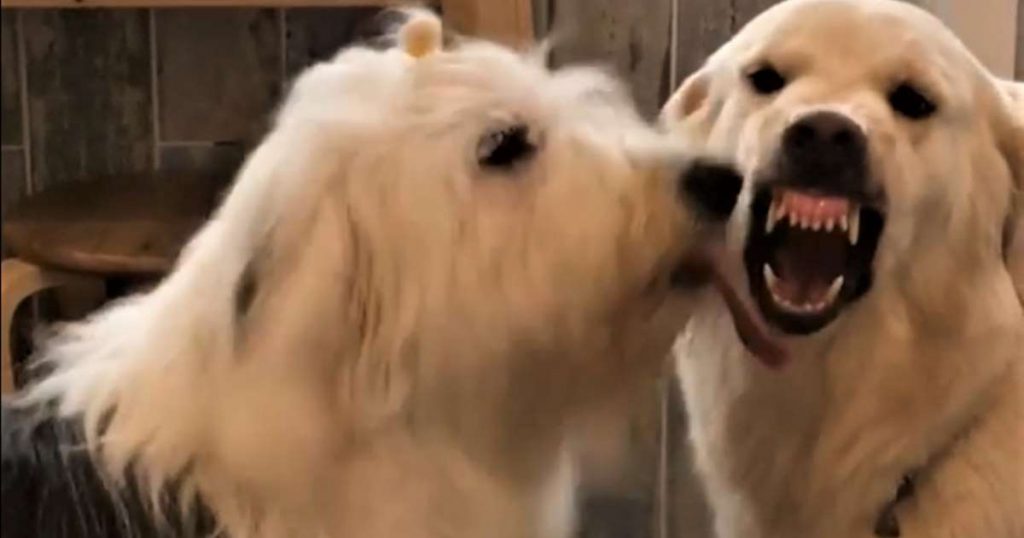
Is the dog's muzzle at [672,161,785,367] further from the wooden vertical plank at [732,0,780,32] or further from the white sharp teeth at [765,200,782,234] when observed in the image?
the wooden vertical plank at [732,0,780,32]

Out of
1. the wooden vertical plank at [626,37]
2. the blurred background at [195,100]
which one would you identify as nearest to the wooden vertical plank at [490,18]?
the blurred background at [195,100]

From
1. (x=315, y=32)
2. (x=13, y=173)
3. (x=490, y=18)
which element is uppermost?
(x=490, y=18)

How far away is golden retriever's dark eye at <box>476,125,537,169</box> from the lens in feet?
4.13

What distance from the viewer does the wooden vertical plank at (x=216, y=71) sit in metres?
2.63

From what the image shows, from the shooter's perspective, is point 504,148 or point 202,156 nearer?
point 504,148

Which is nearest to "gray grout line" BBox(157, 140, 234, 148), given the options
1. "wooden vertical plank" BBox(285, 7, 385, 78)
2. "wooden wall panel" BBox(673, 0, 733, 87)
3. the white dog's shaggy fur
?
"wooden vertical plank" BBox(285, 7, 385, 78)

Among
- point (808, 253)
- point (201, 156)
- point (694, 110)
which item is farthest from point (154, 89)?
point (808, 253)

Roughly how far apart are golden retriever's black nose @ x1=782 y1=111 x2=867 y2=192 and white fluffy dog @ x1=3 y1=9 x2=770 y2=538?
0.33ft

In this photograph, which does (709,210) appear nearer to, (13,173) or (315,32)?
(315,32)

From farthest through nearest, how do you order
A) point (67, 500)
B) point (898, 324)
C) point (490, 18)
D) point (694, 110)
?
point (490, 18), point (694, 110), point (898, 324), point (67, 500)

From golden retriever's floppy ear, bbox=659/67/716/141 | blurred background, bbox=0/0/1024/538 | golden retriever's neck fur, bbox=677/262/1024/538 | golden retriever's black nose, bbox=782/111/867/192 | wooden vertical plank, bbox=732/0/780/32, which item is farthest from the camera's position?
wooden vertical plank, bbox=732/0/780/32

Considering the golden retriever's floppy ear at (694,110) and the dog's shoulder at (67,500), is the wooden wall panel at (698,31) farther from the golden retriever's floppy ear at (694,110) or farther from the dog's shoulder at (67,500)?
the dog's shoulder at (67,500)

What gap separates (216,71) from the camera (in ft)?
8.70

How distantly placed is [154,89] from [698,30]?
3.26 feet
